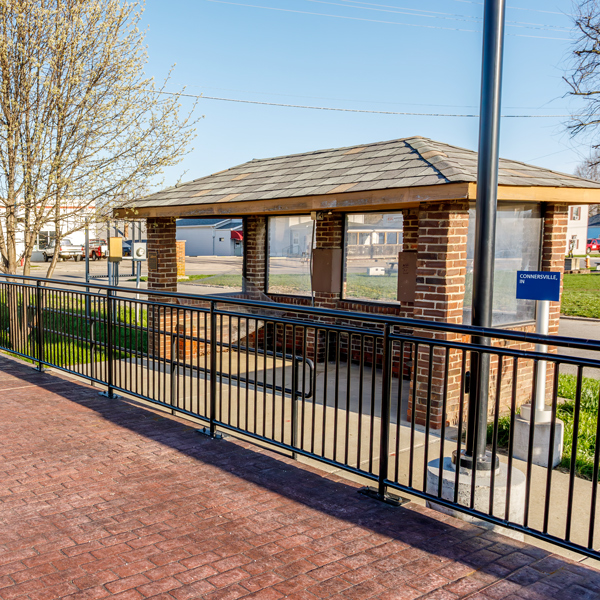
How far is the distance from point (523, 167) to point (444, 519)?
20.6 ft

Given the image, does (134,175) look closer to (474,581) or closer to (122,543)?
(122,543)

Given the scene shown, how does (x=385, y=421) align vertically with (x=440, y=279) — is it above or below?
below

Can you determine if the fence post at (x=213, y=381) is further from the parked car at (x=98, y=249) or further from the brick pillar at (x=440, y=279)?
the parked car at (x=98, y=249)

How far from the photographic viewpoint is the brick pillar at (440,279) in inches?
269

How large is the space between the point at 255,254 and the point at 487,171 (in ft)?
26.5

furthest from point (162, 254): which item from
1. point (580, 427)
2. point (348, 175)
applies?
point (580, 427)

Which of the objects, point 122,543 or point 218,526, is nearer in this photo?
point 122,543

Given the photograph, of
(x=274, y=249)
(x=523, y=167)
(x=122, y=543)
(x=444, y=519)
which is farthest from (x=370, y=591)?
(x=274, y=249)

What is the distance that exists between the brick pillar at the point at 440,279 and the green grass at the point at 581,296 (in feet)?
42.8

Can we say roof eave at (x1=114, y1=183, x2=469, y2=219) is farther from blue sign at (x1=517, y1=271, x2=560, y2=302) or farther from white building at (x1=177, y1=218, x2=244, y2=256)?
white building at (x1=177, y1=218, x2=244, y2=256)

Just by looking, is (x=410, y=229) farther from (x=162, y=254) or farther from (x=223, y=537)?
(x=223, y=537)

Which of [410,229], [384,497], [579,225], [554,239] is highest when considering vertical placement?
[579,225]

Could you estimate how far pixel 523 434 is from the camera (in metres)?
6.50

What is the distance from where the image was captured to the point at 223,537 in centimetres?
359
